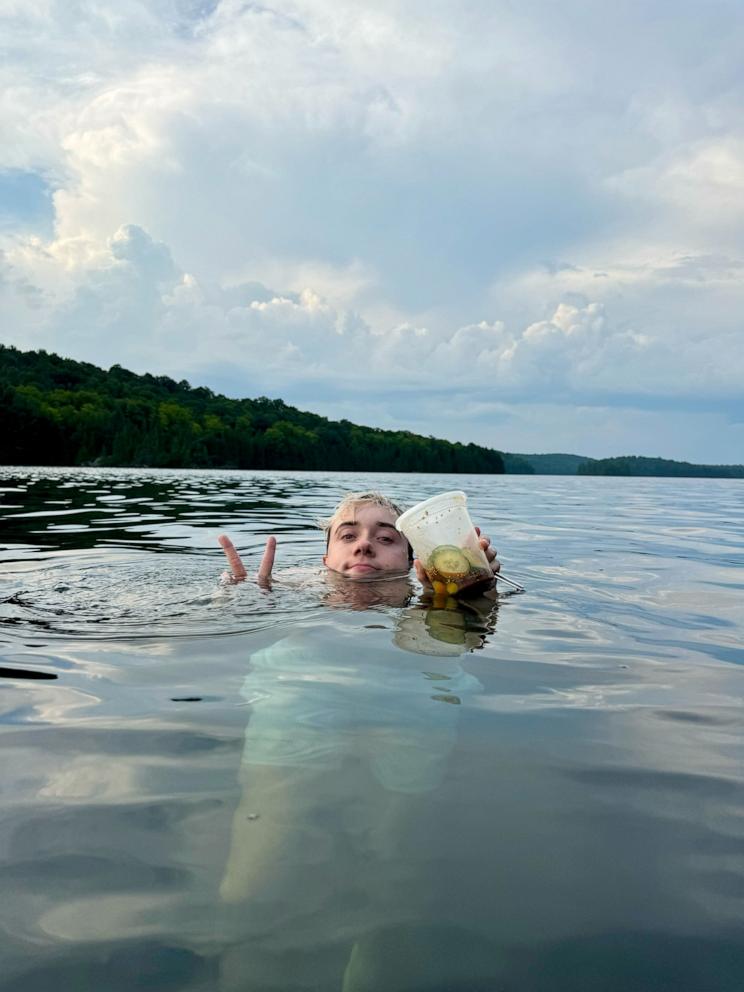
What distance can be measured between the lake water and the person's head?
1.01 m

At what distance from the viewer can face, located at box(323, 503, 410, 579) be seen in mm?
6344

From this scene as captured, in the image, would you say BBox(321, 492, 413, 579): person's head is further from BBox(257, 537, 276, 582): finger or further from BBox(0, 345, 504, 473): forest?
BBox(0, 345, 504, 473): forest

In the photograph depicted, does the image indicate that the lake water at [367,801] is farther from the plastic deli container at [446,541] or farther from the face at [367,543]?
the face at [367,543]

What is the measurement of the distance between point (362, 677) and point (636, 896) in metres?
1.86

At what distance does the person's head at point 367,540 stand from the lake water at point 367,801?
101 cm

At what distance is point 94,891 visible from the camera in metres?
1.96

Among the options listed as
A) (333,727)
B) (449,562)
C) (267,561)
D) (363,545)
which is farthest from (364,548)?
(333,727)

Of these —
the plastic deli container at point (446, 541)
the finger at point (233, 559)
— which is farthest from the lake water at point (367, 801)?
the finger at point (233, 559)

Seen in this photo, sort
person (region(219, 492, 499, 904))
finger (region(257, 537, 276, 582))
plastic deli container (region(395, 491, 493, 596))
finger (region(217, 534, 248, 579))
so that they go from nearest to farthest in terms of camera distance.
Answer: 1. person (region(219, 492, 499, 904))
2. plastic deli container (region(395, 491, 493, 596))
3. finger (region(217, 534, 248, 579))
4. finger (region(257, 537, 276, 582))

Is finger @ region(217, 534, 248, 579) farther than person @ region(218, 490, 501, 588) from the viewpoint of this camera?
No

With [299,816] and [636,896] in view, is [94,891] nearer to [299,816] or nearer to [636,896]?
[299,816]

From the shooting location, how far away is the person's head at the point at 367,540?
6348 millimetres

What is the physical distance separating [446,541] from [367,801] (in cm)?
284

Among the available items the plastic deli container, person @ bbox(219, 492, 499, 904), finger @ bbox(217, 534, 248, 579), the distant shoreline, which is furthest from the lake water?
the distant shoreline
